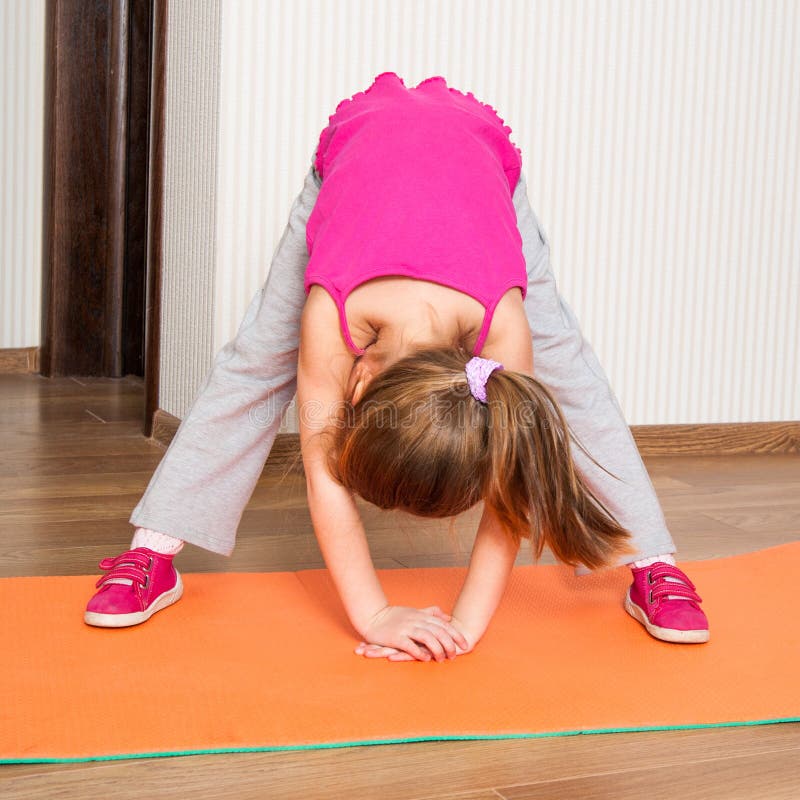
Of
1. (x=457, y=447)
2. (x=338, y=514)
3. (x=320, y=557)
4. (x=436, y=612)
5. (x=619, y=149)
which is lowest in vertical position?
(x=320, y=557)

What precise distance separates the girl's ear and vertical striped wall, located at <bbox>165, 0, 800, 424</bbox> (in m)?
1.00

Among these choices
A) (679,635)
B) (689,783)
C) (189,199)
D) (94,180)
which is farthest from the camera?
(94,180)

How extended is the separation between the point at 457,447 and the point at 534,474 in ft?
0.29

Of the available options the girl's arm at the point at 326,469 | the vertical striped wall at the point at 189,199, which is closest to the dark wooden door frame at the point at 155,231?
the vertical striped wall at the point at 189,199

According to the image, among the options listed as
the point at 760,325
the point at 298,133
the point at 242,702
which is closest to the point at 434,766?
the point at 242,702

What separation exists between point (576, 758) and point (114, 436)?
5.27ft

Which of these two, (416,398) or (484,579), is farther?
(484,579)

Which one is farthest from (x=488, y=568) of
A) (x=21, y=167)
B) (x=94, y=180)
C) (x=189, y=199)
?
(x=21, y=167)

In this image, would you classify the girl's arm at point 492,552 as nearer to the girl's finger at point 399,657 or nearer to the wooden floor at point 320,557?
the girl's finger at point 399,657

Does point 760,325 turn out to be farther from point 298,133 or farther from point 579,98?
point 298,133

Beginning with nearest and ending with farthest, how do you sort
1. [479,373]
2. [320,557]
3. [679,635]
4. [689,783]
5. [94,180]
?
[689,783] → [479,373] → [679,635] → [320,557] → [94,180]

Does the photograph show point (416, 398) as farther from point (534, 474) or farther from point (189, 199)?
point (189, 199)

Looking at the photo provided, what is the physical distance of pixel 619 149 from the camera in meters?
2.37

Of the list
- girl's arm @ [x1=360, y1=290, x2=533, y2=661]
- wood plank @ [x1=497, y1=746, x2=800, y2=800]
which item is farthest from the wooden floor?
girl's arm @ [x1=360, y1=290, x2=533, y2=661]
